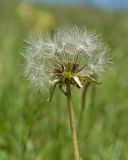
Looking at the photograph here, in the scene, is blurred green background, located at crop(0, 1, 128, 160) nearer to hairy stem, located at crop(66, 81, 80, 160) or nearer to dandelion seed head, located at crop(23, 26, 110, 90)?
dandelion seed head, located at crop(23, 26, 110, 90)

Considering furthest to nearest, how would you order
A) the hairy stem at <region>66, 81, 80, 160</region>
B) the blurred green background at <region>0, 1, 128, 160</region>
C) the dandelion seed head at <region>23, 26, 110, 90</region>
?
1. the blurred green background at <region>0, 1, 128, 160</region>
2. the dandelion seed head at <region>23, 26, 110, 90</region>
3. the hairy stem at <region>66, 81, 80, 160</region>

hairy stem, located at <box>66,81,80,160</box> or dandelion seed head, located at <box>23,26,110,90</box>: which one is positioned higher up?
dandelion seed head, located at <box>23,26,110,90</box>

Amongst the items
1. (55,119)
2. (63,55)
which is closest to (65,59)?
(63,55)

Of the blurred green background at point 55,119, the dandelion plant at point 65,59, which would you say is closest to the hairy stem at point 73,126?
the dandelion plant at point 65,59

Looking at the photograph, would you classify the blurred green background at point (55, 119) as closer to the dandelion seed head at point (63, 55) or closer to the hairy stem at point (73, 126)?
the dandelion seed head at point (63, 55)

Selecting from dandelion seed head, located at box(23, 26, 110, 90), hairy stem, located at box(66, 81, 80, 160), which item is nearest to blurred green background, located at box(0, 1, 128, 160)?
dandelion seed head, located at box(23, 26, 110, 90)

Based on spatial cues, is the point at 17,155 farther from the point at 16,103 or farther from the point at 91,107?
the point at 16,103

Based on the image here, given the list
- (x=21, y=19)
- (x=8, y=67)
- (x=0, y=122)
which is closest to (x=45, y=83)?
(x=0, y=122)

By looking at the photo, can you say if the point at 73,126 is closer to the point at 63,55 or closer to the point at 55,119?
the point at 63,55
